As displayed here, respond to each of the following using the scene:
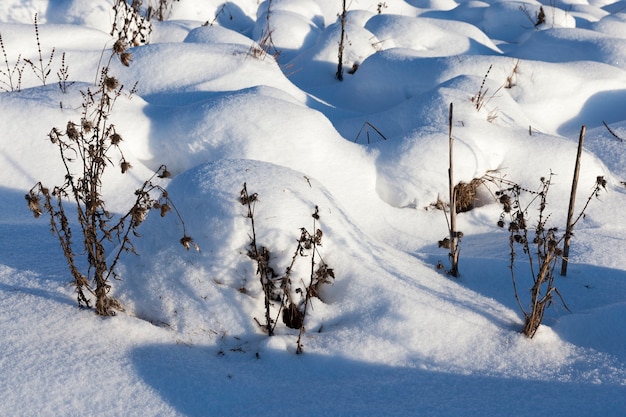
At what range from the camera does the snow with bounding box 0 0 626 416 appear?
182 centimetres

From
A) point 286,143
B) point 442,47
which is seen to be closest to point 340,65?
point 442,47

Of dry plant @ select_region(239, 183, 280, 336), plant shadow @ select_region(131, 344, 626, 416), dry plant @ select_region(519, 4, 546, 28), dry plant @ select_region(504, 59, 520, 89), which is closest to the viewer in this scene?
plant shadow @ select_region(131, 344, 626, 416)

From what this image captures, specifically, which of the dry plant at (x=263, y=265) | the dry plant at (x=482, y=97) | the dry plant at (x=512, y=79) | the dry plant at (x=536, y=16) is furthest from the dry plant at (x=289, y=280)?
the dry plant at (x=536, y=16)

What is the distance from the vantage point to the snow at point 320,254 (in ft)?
5.97

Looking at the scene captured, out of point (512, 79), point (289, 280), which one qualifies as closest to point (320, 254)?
point (289, 280)

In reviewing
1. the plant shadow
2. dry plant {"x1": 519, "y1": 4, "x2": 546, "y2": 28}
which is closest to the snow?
the plant shadow

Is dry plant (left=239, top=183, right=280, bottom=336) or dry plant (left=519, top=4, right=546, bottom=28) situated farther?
dry plant (left=519, top=4, right=546, bottom=28)

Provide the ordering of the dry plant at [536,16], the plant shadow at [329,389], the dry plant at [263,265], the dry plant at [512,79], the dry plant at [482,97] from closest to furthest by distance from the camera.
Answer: the plant shadow at [329,389] < the dry plant at [263,265] < the dry plant at [482,97] < the dry plant at [512,79] < the dry plant at [536,16]

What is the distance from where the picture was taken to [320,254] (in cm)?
232

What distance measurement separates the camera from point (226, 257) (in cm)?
216

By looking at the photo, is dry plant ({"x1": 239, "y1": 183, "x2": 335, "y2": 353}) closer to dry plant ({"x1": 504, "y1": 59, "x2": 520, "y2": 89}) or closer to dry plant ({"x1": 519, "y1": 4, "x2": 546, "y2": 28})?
dry plant ({"x1": 504, "y1": 59, "x2": 520, "y2": 89})

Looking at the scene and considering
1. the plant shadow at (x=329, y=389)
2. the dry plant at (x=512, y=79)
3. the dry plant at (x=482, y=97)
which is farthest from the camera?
the dry plant at (x=512, y=79)

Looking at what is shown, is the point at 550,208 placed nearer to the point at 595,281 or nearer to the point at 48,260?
the point at 595,281

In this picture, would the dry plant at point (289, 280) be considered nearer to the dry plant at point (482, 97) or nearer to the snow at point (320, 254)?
the snow at point (320, 254)
